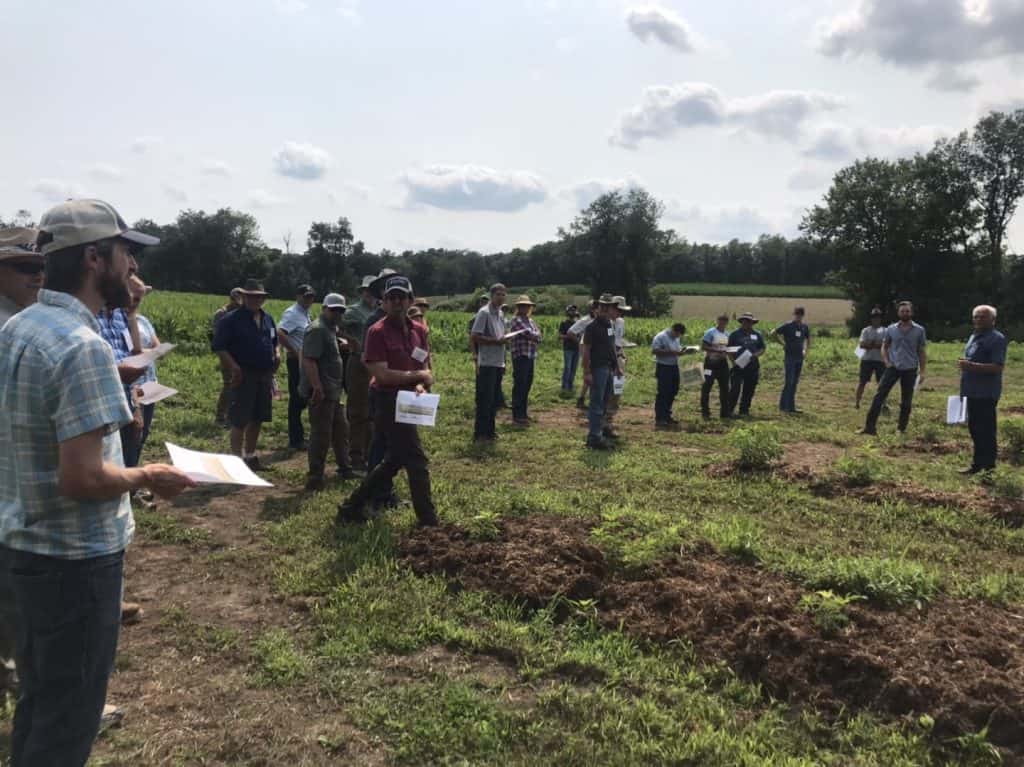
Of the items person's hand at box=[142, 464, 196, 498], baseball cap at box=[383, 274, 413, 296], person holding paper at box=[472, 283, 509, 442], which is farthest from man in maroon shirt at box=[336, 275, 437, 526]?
person holding paper at box=[472, 283, 509, 442]

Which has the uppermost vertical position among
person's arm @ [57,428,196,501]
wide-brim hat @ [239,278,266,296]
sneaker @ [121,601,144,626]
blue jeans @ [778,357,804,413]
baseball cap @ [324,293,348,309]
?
wide-brim hat @ [239,278,266,296]

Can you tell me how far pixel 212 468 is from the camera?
2.43 m

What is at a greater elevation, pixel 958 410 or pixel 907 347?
pixel 907 347

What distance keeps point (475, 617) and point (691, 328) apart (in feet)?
105

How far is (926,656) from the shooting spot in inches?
143

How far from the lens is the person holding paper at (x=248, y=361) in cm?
772

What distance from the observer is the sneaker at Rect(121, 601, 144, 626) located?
4.20 metres

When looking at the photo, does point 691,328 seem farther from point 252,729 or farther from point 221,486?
point 252,729

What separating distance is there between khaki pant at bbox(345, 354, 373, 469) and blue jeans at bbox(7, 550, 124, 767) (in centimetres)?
586

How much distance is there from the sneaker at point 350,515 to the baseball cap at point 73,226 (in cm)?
408

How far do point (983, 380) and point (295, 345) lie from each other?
8.31 m

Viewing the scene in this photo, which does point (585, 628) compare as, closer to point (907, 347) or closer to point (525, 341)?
point (525, 341)

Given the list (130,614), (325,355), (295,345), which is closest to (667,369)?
(295,345)

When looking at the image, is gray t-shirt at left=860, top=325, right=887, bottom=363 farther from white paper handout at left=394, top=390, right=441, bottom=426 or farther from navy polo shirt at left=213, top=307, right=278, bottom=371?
navy polo shirt at left=213, top=307, right=278, bottom=371
